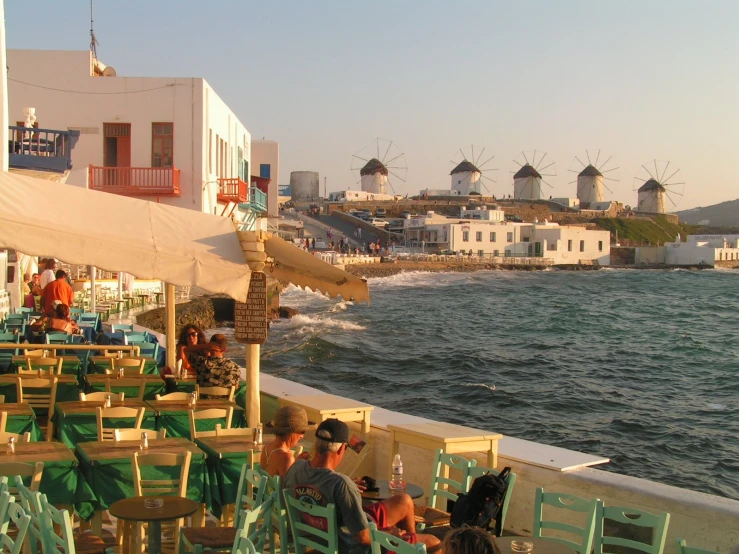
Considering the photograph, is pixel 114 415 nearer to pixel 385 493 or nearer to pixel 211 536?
pixel 211 536

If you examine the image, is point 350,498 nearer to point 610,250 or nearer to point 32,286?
point 32,286

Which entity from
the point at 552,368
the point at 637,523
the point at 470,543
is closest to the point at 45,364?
the point at 637,523

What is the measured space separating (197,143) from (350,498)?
2513 cm

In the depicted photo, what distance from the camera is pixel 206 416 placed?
642cm

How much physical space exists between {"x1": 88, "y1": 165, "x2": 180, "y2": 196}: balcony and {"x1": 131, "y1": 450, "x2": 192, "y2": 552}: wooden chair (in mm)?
22739

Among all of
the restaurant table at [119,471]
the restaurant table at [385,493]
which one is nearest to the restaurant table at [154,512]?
the restaurant table at [119,471]

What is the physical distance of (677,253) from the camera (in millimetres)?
115938

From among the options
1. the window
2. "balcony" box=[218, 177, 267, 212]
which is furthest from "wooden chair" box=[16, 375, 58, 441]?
"balcony" box=[218, 177, 267, 212]

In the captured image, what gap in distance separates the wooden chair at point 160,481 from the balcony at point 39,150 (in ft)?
44.7

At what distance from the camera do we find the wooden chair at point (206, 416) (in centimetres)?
604

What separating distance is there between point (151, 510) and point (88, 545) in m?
0.55

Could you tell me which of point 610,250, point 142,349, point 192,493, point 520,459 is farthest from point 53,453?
point 610,250

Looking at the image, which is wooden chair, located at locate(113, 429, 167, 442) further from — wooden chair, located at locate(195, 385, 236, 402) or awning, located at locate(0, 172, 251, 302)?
wooden chair, located at locate(195, 385, 236, 402)

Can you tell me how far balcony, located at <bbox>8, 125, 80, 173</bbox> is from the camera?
17219 millimetres
